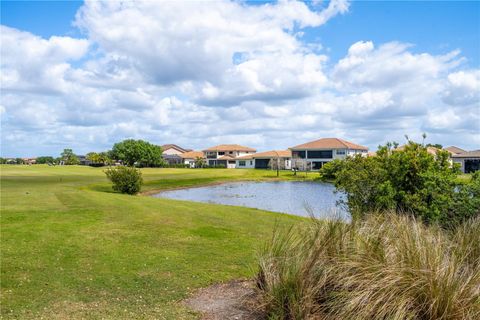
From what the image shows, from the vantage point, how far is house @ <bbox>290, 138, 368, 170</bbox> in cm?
8982

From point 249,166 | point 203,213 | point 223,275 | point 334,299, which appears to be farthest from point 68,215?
point 249,166

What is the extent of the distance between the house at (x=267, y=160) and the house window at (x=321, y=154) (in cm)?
673

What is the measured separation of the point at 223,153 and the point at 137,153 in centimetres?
3008

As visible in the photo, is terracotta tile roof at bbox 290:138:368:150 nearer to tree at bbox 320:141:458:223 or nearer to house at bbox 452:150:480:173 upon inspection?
house at bbox 452:150:480:173

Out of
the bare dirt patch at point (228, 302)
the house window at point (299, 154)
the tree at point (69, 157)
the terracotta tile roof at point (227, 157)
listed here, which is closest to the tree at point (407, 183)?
the bare dirt patch at point (228, 302)

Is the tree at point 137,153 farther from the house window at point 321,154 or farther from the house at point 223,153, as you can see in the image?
the house window at point 321,154

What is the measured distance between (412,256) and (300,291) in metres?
1.45

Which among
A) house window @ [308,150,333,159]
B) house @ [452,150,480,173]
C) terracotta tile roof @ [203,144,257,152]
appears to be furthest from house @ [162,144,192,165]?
house @ [452,150,480,173]

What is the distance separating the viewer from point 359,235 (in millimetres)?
5750

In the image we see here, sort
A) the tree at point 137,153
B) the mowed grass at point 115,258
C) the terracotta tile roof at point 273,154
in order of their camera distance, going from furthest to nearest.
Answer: the tree at point 137,153
the terracotta tile roof at point 273,154
the mowed grass at point 115,258

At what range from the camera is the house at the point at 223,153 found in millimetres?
116994

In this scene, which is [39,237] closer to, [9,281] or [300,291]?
[9,281]

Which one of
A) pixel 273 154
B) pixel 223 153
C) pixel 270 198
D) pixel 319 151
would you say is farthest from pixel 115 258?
pixel 223 153

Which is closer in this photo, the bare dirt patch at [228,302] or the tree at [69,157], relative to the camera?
the bare dirt patch at [228,302]
